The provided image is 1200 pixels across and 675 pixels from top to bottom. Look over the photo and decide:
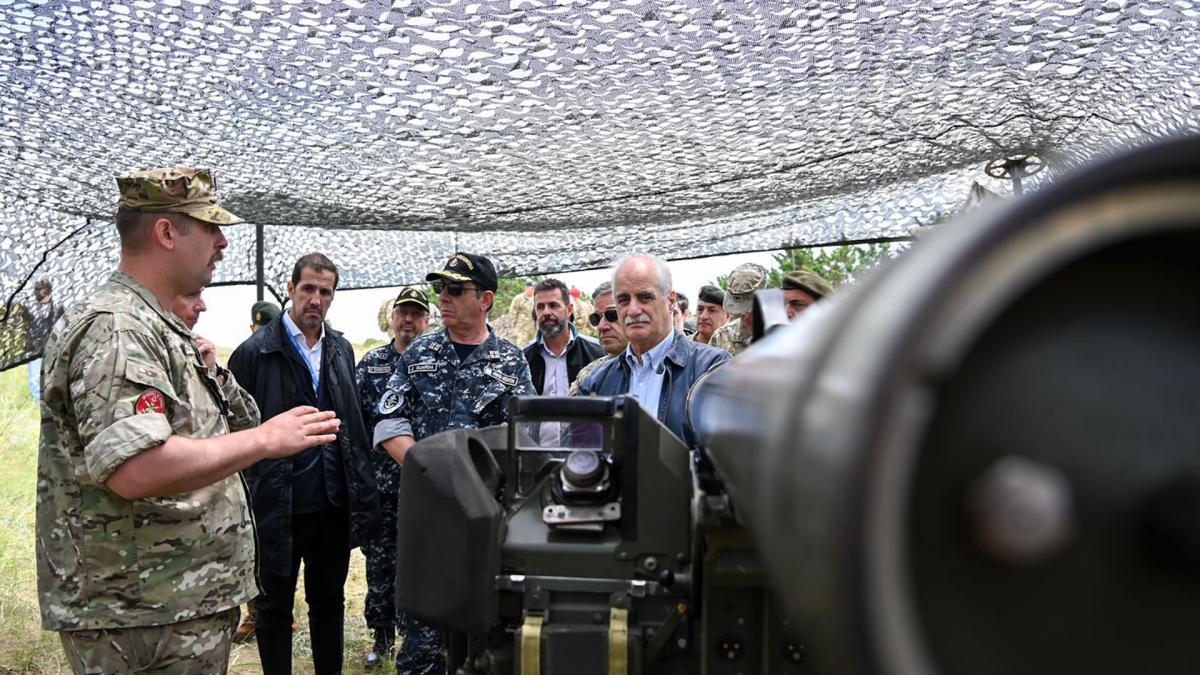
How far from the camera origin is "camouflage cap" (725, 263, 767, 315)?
5156mm

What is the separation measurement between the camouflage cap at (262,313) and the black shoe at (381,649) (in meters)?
2.27

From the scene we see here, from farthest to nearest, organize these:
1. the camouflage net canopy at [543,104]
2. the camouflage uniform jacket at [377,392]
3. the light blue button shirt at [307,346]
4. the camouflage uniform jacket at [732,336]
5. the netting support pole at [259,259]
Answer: the netting support pole at [259,259] → the camouflage uniform jacket at [732,336] → the camouflage uniform jacket at [377,392] → the light blue button shirt at [307,346] → the camouflage net canopy at [543,104]

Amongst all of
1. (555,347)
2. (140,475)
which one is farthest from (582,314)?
(140,475)

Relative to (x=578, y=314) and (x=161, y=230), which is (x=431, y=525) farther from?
(x=578, y=314)

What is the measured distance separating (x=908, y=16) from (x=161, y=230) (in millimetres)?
2892

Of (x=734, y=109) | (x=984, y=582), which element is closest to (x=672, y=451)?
(x=984, y=582)

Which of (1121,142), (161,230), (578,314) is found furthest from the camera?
(578,314)

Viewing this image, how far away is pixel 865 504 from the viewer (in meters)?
0.55

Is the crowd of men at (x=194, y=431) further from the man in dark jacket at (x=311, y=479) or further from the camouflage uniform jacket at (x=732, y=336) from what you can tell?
the camouflage uniform jacket at (x=732, y=336)

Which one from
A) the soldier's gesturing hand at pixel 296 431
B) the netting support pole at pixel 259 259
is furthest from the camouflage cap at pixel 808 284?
the netting support pole at pixel 259 259

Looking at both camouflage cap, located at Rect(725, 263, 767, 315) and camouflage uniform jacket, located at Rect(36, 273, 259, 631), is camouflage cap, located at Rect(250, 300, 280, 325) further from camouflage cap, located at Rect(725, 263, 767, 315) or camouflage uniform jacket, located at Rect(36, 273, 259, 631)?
camouflage uniform jacket, located at Rect(36, 273, 259, 631)

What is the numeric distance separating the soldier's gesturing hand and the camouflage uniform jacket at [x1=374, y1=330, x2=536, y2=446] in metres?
1.38

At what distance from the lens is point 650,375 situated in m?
3.43

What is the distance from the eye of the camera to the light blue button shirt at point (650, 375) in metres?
3.38
